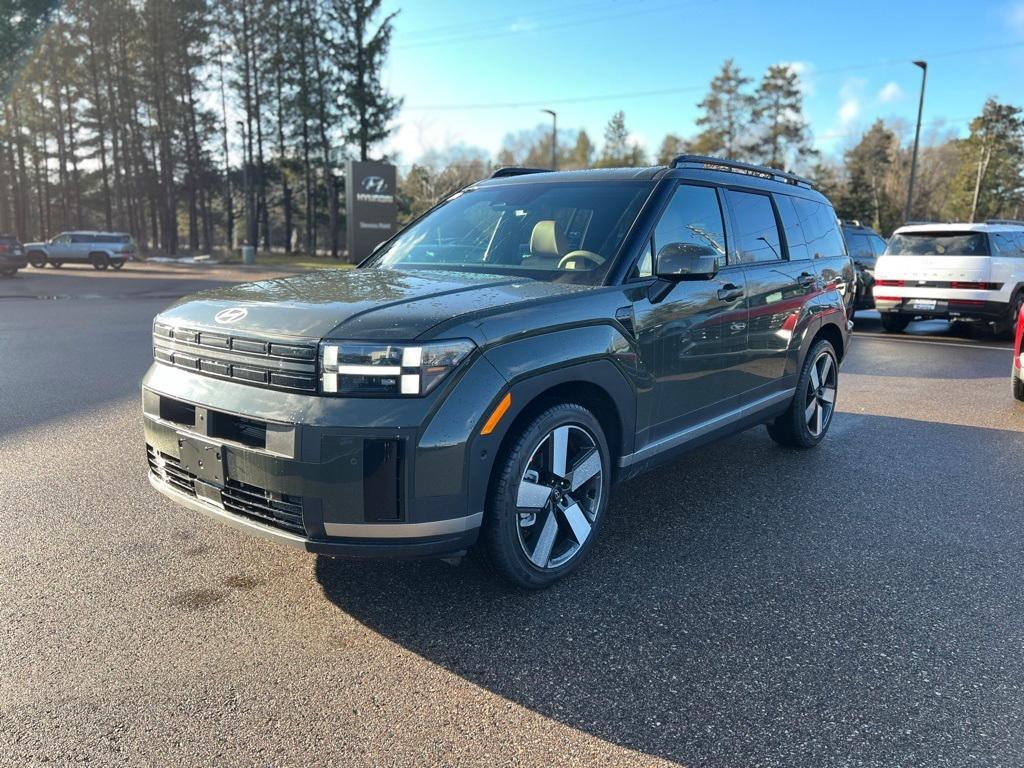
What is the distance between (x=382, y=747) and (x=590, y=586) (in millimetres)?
1348

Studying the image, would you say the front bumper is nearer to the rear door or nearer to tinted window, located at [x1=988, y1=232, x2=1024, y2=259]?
the rear door

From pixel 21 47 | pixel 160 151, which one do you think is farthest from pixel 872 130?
pixel 21 47

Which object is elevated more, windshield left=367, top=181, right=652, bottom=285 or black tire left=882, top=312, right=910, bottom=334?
windshield left=367, top=181, right=652, bottom=285

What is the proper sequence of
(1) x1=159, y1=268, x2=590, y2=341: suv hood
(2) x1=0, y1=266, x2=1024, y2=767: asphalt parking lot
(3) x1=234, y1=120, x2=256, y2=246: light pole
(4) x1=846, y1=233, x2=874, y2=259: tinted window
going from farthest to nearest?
(3) x1=234, y1=120, x2=256, y2=246: light pole, (4) x1=846, y1=233, x2=874, y2=259: tinted window, (1) x1=159, y1=268, x2=590, y2=341: suv hood, (2) x1=0, y1=266, x2=1024, y2=767: asphalt parking lot

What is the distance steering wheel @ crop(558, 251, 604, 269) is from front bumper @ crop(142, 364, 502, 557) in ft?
3.61

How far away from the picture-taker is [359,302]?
296cm

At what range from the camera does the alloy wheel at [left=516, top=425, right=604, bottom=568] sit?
3.11 meters

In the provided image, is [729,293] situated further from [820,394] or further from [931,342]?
[931,342]

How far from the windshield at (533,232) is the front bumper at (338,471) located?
1.14 m

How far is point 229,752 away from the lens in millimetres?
2238

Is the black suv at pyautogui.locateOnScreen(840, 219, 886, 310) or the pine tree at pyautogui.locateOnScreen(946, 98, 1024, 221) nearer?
the black suv at pyautogui.locateOnScreen(840, 219, 886, 310)

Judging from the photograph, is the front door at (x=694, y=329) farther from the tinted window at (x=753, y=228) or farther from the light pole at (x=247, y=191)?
the light pole at (x=247, y=191)

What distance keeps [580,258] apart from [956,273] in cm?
1075

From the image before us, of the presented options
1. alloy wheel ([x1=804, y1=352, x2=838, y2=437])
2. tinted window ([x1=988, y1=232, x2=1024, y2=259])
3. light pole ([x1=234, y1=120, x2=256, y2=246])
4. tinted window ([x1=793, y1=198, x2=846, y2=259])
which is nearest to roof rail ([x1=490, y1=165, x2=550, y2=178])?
tinted window ([x1=793, y1=198, x2=846, y2=259])
